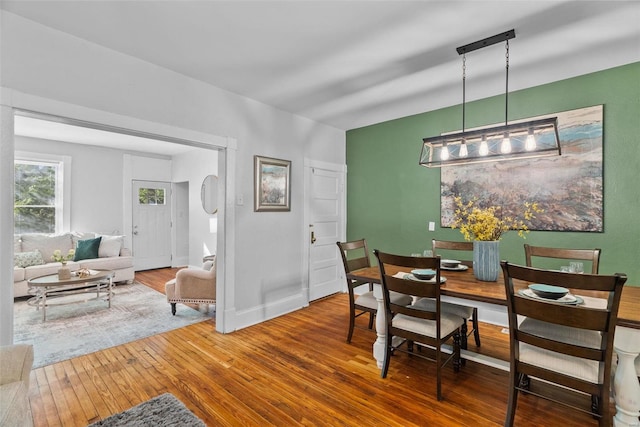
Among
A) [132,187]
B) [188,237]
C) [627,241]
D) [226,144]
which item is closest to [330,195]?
[226,144]

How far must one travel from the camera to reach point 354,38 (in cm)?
239

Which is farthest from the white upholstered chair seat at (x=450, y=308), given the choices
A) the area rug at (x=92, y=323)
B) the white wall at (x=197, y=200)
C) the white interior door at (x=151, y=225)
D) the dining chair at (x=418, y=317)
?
the white interior door at (x=151, y=225)

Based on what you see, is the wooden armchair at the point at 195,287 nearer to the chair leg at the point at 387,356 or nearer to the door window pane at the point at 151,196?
the chair leg at the point at 387,356

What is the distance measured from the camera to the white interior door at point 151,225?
6.63 m

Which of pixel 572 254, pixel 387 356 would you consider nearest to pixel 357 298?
pixel 387 356

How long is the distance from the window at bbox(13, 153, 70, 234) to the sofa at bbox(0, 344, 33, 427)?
517 cm

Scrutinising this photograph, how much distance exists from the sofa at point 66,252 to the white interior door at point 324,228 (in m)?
3.52

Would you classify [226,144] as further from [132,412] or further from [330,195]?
[132,412]

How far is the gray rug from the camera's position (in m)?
1.90

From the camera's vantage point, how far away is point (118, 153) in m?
6.41

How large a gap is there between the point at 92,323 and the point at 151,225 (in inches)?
141

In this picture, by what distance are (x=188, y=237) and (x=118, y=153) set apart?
7.56 ft

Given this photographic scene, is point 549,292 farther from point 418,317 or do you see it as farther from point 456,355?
point 456,355

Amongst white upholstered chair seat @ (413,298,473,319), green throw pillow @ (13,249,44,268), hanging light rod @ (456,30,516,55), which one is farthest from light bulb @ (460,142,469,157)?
green throw pillow @ (13,249,44,268)
